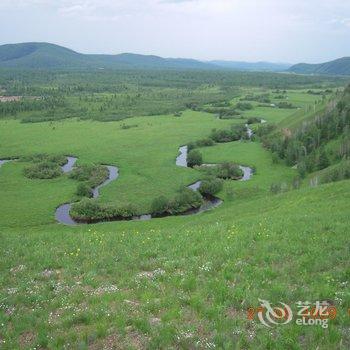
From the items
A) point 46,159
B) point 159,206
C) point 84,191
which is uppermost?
point 46,159

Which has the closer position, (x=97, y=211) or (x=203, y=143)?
(x=97, y=211)

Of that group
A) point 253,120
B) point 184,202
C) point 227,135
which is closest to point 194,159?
point 184,202

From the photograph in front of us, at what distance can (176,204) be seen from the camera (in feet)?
248

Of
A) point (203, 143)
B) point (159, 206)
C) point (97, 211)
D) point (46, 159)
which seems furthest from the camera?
point (203, 143)

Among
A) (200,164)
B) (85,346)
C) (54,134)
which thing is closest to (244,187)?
(200,164)

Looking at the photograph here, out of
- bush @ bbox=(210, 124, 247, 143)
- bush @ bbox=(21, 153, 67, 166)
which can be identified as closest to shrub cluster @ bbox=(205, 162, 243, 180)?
bush @ bbox=(21, 153, 67, 166)

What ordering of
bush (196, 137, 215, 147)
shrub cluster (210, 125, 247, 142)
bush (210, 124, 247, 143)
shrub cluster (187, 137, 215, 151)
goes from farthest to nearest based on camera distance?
shrub cluster (210, 125, 247, 142) < bush (210, 124, 247, 143) < bush (196, 137, 215, 147) < shrub cluster (187, 137, 215, 151)

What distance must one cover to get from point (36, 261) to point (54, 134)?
452 ft

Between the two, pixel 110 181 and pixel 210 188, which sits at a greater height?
pixel 210 188

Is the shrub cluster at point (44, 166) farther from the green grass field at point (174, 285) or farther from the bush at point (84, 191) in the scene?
the green grass field at point (174, 285)

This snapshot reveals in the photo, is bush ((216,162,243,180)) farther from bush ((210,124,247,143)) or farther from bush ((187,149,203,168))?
bush ((210,124,247,143))

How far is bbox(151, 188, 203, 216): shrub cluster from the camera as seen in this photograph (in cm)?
7500

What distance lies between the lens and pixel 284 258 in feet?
63.8

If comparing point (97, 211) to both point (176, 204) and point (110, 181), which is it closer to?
point (176, 204)
